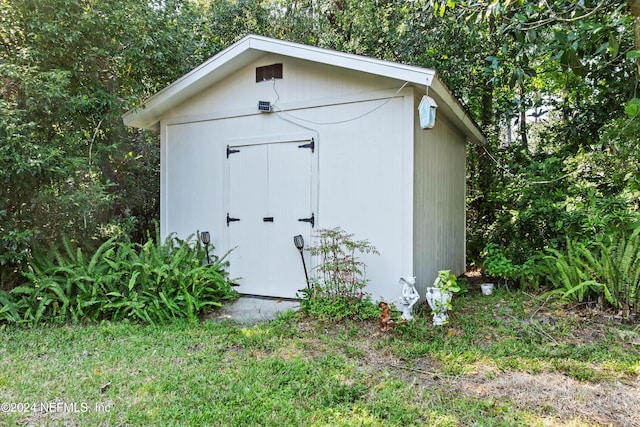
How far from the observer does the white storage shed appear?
4098 mm

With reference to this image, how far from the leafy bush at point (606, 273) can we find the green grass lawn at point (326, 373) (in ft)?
0.86

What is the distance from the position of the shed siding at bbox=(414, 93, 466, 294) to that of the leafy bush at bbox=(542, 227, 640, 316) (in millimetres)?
1382

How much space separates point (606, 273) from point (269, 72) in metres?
4.24

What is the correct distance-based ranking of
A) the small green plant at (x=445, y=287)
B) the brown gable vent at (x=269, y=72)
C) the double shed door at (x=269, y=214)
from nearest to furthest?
the small green plant at (x=445, y=287) < the double shed door at (x=269, y=214) < the brown gable vent at (x=269, y=72)

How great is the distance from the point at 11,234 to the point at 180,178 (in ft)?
6.67

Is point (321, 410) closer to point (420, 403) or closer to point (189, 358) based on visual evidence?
point (420, 403)

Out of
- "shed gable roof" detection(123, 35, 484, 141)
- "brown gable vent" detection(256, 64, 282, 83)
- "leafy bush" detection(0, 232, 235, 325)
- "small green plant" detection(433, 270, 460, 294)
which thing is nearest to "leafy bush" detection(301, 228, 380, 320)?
"small green plant" detection(433, 270, 460, 294)

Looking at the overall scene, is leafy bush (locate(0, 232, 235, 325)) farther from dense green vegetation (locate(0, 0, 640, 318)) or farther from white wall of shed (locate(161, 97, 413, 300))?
white wall of shed (locate(161, 97, 413, 300))

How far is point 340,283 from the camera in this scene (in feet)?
13.4

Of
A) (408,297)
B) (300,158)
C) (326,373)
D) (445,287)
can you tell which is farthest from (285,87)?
(326,373)

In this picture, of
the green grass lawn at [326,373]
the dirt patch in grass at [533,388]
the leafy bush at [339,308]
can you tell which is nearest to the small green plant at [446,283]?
the green grass lawn at [326,373]

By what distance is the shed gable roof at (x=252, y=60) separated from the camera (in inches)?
151

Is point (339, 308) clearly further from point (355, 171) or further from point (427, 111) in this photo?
point (427, 111)

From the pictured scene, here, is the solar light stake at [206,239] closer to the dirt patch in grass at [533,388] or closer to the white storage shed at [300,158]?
the white storage shed at [300,158]
